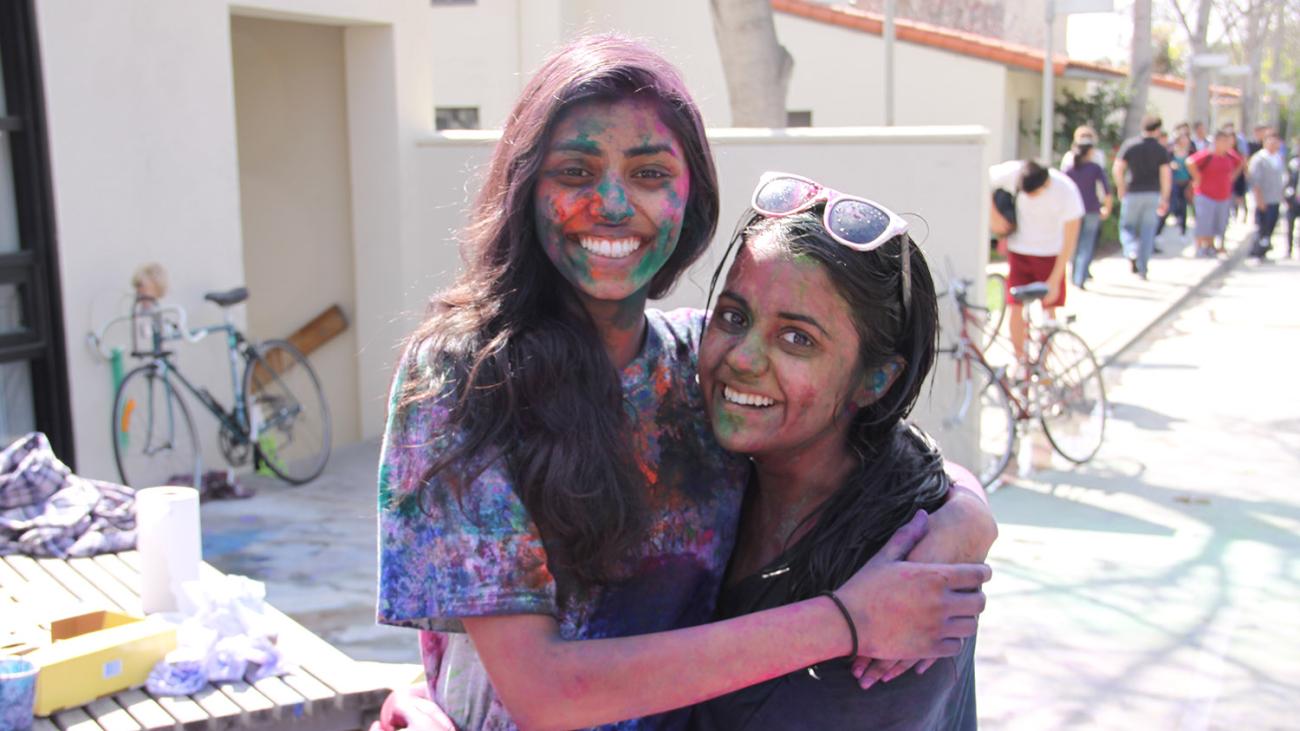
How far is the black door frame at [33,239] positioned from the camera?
6.23 m

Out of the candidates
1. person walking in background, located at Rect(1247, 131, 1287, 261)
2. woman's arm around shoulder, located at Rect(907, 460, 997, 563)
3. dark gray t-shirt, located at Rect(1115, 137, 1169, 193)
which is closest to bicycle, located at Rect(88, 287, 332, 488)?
woman's arm around shoulder, located at Rect(907, 460, 997, 563)

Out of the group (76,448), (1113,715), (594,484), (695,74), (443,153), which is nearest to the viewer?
(594,484)

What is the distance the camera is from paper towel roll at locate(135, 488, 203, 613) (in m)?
3.54

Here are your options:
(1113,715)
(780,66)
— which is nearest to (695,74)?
(780,66)

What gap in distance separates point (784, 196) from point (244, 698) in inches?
73.3

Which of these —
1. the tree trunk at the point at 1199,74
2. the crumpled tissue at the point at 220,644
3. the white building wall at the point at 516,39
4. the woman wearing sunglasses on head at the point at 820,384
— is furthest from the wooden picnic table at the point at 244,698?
the tree trunk at the point at 1199,74

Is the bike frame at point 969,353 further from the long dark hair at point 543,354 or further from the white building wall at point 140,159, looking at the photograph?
the long dark hair at point 543,354

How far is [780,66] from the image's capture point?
9711 mm

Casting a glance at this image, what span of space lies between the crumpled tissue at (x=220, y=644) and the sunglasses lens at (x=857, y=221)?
1985mm

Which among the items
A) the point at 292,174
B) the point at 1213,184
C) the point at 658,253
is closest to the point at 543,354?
the point at 658,253

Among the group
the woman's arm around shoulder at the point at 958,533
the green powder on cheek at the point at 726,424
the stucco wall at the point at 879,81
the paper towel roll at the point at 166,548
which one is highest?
the stucco wall at the point at 879,81

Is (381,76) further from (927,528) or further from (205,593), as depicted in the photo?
(927,528)

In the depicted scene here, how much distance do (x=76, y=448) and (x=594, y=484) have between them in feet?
18.3

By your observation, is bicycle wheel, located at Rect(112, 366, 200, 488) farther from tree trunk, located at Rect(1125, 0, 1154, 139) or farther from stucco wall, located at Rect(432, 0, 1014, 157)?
tree trunk, located at Rect(1125, 0, 1154, 139)
